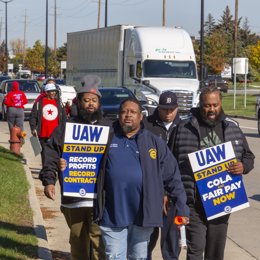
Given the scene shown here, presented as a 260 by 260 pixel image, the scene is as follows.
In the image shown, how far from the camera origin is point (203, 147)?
22.0 feet

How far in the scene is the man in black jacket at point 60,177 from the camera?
20.8 feet

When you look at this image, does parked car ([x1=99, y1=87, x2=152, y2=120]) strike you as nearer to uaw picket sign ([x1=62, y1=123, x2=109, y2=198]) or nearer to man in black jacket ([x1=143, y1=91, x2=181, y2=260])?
man in black jacket ([x1=143, y1=91, x2=181, y2=260])

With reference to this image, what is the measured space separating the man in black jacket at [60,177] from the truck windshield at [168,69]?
950 inches

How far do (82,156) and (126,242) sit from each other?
847 mm

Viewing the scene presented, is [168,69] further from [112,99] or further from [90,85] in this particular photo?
[90,85]

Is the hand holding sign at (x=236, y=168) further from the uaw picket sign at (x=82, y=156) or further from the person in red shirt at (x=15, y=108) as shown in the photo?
the person in red shirt at (x=15, y=108)

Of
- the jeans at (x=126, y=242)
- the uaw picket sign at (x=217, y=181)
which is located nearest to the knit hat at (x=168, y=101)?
the uaw picket sign at (x=217, y=181)

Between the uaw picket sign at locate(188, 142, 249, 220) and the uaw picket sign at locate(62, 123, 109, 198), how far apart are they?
91cm

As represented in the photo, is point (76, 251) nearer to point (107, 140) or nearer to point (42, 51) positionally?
point (107, 140)

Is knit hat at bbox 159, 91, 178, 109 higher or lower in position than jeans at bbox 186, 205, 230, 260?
higher

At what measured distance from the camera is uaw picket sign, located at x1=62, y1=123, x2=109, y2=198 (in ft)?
20.0

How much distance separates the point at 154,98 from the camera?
97.0 feet

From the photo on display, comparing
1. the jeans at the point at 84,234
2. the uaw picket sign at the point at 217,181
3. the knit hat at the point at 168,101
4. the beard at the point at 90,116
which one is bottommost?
the jeans at the point at 84,234

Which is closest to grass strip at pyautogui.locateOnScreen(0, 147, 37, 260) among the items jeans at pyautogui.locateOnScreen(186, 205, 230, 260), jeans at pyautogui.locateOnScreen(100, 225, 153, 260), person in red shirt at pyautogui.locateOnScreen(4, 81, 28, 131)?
jeans at pyautogui.locateOnScreen(186, 205, 230, 260)
